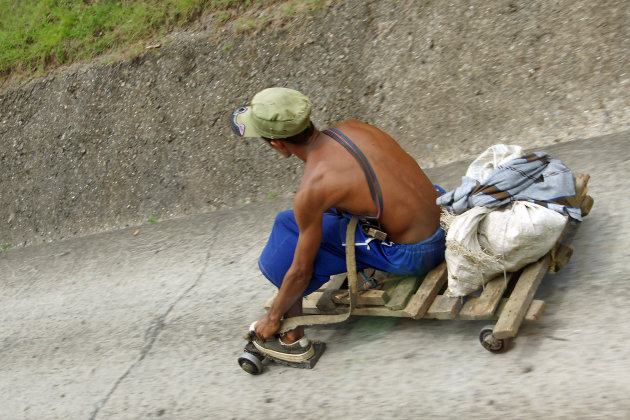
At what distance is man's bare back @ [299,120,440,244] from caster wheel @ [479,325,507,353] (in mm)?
523

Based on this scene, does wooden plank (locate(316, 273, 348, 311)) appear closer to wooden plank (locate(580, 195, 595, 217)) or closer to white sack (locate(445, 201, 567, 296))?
white sack (locate(445, 201, 567, 296))

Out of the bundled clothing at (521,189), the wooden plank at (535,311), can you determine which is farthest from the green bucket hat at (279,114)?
the wooden plank at (535,311)

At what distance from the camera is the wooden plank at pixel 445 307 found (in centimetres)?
286

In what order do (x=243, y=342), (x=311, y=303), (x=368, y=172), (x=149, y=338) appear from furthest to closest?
1. (x=149, y=338)
2. (x=243, y=342)
3. (x=311, y=303)
4. (x=368, y=172)

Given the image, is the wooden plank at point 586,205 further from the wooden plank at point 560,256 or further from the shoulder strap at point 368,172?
the shoulder strap at point 368,172

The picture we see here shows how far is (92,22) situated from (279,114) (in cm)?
569

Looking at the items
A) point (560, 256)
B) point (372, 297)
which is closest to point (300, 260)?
point (372, 297)

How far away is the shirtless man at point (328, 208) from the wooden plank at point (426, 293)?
53mm

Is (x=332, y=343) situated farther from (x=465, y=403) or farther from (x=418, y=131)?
(x=418, y=131)

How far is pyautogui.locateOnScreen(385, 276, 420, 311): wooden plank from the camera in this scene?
2.98 m

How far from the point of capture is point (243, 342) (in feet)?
11.9

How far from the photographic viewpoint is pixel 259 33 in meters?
6.32

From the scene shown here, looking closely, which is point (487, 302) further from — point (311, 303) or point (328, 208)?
point (311, 303)

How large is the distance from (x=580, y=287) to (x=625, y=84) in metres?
2.19
